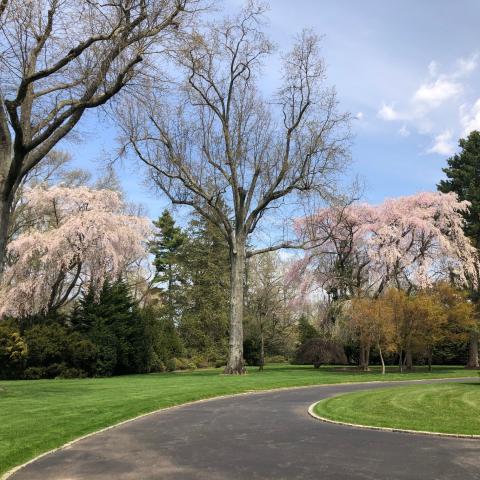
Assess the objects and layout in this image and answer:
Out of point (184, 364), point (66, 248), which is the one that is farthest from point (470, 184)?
point (66, 248)

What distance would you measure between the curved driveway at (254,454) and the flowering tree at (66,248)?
20734 millimetres

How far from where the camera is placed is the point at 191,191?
29.3 meters

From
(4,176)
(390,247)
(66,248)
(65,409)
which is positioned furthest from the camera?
(390,247)

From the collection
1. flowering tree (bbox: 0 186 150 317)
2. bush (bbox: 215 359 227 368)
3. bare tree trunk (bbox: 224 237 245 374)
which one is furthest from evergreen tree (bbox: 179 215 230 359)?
bare tree trunk (bbox: 224 237 245 374)

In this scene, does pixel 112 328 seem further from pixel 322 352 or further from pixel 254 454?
pixel 254 454

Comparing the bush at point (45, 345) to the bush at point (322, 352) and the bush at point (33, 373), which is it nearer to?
the bush at point (33, 373)

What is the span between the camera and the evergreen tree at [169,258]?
52.1 meters

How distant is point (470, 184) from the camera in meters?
40.2

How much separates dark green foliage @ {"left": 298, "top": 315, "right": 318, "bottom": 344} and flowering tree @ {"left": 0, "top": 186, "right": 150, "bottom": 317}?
17.5m

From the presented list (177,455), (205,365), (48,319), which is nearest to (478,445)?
(177,455)

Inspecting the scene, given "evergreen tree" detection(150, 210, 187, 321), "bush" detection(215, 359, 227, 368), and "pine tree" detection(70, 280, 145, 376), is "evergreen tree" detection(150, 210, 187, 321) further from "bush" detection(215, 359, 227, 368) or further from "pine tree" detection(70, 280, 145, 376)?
"pine tree" detection(70, 280, 145, 376)

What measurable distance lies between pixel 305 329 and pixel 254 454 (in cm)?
3795

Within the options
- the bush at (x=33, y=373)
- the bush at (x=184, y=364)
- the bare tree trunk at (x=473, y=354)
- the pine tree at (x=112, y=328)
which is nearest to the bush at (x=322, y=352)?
the bush at (x=184, y=364)

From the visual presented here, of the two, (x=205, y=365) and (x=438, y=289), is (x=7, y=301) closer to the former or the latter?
(x=205, y=365)
